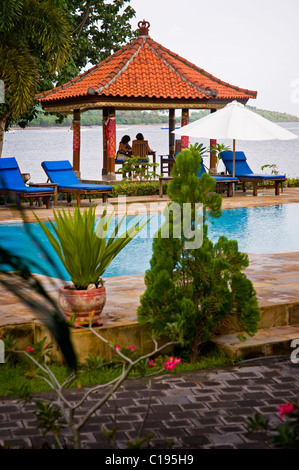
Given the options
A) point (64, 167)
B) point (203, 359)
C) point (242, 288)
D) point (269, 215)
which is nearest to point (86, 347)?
point (203, 359)

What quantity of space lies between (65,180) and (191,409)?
1283 centimetres

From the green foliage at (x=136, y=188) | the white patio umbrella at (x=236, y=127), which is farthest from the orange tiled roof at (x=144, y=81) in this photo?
the white patio umbrella at (x=236, y=127)

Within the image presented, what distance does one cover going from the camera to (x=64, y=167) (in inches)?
661

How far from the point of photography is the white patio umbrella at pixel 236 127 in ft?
54.8

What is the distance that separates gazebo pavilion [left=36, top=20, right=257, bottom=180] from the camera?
808 inches

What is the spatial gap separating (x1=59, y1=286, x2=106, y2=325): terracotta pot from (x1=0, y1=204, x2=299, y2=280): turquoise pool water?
4.60m

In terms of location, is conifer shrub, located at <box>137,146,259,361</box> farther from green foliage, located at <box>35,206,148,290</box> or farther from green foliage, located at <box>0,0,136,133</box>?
green foliage, located at <box>0,0,136,133</box>

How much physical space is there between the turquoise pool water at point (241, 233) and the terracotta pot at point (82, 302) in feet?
15.1

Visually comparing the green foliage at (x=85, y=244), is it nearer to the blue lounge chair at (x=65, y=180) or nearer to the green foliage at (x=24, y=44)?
the blue lounge chair at (x=65, y=180)

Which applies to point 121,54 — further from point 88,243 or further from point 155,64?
point 88,243

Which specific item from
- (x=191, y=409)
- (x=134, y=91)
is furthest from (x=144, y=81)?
(x=191, y=409)

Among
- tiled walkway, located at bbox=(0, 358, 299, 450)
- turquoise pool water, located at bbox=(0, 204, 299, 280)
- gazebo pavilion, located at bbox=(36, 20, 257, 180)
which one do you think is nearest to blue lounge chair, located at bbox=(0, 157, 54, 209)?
turquoise pool water, located at bbox=(0, 204, 299, 280)

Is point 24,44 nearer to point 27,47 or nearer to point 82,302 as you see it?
point 27,47

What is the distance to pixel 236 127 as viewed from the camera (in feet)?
56.2
